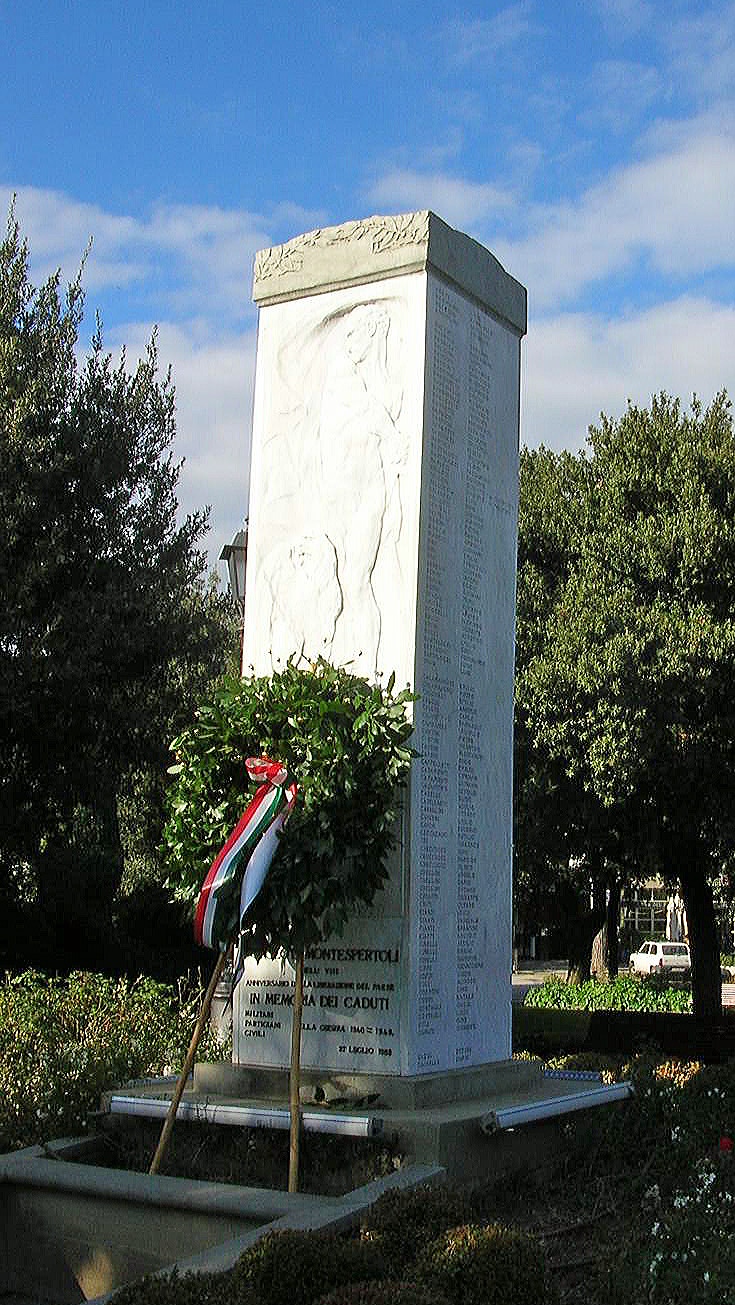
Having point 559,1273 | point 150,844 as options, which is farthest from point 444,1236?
point 150,844

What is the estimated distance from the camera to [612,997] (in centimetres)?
2948

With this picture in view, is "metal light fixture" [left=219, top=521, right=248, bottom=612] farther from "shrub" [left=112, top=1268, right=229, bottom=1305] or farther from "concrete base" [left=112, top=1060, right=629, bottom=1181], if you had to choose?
"shrub" [left=112, top=1268, right=229, bottom=1305]

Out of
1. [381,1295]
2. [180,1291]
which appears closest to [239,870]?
[180,1291]

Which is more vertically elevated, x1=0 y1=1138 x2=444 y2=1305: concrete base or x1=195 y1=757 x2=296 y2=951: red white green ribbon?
x1=195 y1=757 x2=296 y2=951: red white green ribbon

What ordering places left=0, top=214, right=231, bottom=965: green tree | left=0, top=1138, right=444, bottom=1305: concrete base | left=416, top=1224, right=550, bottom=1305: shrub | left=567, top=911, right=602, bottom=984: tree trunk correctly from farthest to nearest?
left=567, top=911, right=602, bottom=984: tree trunk < left=0, top=214, right=231, bottom=965: green tree < left=0, top=1138, right=444, bottom=1305: concrete base < left=416, top=1224, right=550, bottom=1305: shrub

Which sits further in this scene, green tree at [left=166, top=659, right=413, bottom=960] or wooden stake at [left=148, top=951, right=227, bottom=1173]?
green tree at [left=166, top=659, right=413, bottom=960]

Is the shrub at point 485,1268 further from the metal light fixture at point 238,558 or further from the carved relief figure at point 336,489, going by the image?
the metal light fixture at point 238,558

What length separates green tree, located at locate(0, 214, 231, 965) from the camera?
16484 millimetres

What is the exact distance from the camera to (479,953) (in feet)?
29.0

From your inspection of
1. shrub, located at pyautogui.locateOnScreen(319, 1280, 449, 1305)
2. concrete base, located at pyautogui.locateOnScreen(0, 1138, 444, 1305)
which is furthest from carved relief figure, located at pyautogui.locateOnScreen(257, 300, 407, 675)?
shrub, located at pyautogui.locateOnScreen(319, 1280, 449, 1305)

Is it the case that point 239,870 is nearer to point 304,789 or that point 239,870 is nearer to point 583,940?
point 304,789

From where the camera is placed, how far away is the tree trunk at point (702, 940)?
74.5 ft

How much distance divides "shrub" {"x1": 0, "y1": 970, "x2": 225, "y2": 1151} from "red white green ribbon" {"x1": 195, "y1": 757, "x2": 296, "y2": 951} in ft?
6.20

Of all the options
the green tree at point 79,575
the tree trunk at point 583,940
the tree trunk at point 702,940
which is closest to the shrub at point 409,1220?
the green tree at point 79,575
